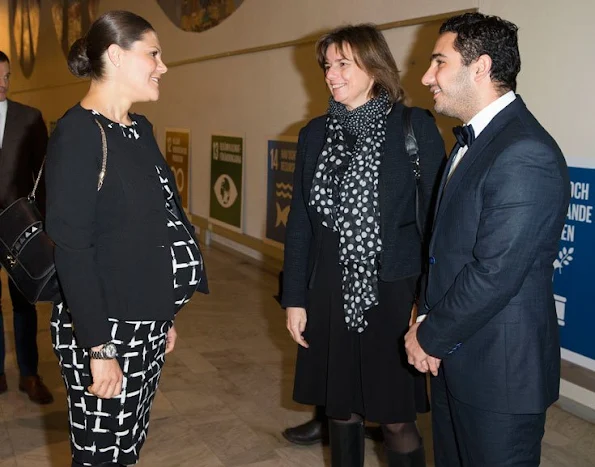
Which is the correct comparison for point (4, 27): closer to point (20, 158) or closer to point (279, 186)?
point (279, 186)

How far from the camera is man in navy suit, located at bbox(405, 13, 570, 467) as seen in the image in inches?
75.6

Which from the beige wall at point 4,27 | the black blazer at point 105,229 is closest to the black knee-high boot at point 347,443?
the black blazer at point 105,229

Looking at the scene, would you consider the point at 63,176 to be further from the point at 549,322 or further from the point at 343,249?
the point at 549,322

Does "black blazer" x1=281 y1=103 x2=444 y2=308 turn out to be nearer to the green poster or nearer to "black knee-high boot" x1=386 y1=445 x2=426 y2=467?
"black knee-high boot" x1=386 y1=445 x2=426 y2=467

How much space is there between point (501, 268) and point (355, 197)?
33.0 inches

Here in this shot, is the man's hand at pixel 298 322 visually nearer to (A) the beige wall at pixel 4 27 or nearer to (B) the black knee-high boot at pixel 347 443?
(B) the black knee-high boot at pixel 347 443

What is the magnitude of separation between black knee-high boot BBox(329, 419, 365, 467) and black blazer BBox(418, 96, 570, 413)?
2.54 feet

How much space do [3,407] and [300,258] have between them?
7.89 feet

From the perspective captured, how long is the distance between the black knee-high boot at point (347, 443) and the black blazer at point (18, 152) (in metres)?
2.21

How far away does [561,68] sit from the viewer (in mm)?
4312

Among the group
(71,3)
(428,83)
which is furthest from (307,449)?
(71,3)

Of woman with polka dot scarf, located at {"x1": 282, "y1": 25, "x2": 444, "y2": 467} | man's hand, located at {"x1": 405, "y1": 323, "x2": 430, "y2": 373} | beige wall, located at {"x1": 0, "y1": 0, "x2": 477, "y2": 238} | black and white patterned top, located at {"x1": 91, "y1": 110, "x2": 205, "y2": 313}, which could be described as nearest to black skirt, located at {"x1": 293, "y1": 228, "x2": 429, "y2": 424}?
woman with polka dot scarf, located at {"x1": 282, "y1": 25, "x2": 444, "y2": 467}

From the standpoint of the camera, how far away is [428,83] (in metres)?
2.22

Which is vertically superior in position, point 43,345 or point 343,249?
point 343,249
